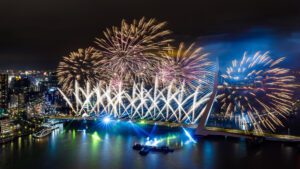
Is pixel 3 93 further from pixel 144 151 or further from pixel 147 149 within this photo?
pixel 144 151

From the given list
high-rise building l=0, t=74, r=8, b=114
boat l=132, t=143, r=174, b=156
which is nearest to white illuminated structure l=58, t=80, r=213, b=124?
boat l=132, t=143, r=174, b=156

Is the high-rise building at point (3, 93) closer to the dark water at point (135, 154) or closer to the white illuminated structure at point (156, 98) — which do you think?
the white illuminated structure at point (156, 98)

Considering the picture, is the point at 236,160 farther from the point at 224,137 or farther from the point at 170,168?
the point at 224,137

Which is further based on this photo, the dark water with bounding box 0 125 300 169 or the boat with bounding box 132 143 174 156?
the boat with bounding box 132 143 174 156

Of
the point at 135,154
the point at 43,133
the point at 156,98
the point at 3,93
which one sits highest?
the point at 3,93

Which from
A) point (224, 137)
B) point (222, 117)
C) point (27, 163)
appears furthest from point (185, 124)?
point (27, 163)

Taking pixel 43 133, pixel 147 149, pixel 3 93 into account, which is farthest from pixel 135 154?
pixel 3 93

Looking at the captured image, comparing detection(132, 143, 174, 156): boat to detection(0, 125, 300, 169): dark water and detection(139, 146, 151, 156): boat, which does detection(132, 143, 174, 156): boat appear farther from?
detection(0, 125, 300, 169): dark water

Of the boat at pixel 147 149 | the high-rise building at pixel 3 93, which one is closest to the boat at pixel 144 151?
the boat at pixel 147 149

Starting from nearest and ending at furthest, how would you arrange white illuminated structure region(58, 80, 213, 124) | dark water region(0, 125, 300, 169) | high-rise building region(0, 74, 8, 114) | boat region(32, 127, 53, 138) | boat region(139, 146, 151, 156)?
1. dark water region(0, 125, 300, 169)
2. boat region(139, 146, 151, 156)
3. white illuminated structure region(58, 80, 213, 124)
4. boat region(32, 127, 53, 138)
5. high-rise building region(0, 74, 8, 114)
